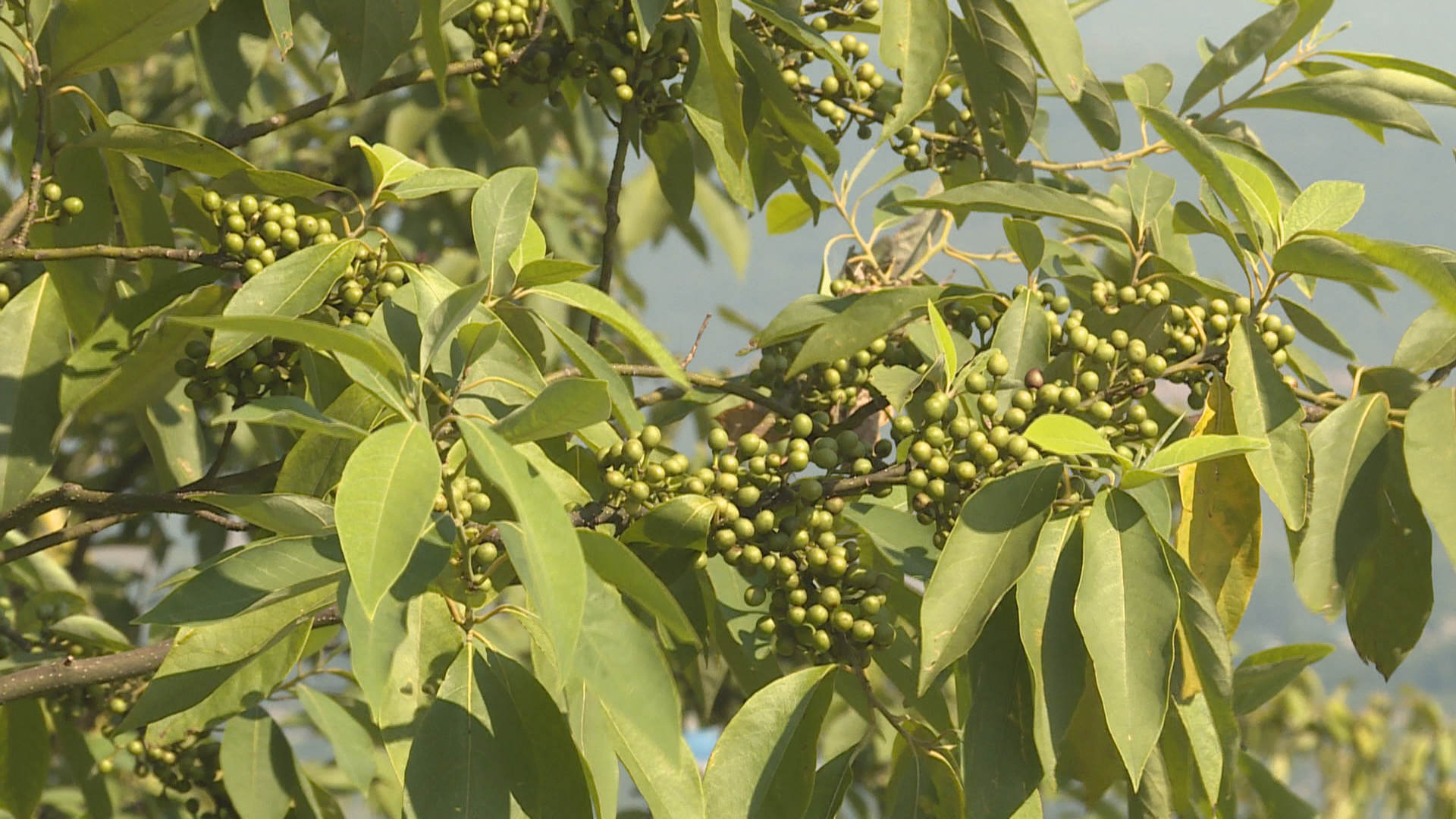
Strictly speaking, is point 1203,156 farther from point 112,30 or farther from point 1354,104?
point 112,30

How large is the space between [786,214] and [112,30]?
33.1 inches

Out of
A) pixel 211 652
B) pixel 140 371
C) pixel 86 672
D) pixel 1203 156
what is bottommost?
pixel 86 672

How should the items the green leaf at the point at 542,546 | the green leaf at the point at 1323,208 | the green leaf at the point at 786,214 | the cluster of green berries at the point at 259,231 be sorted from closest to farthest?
the green leaf at the point at 542,546 < the green leaf at the point at 1323,208 < the cluster of green berries at the point at 259,231 < the green leaf at the point at 786,214

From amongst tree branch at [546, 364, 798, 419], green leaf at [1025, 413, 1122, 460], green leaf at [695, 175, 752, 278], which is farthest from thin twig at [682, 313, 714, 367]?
green leaf at [695, 175, 752, 278]

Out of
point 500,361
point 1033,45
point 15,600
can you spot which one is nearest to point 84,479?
point 15,600

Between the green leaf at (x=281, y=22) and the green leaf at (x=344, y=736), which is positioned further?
the green leaf at (x=344, y=736)

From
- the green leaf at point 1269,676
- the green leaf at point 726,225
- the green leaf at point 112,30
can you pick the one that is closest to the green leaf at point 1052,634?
the green leaf at point 1269,676

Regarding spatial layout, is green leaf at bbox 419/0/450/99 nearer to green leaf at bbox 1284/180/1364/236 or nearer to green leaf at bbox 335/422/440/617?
green leaf at bbox 335/422/440/617

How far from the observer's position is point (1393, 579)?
3.64 feet

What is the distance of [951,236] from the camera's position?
173 centimetres

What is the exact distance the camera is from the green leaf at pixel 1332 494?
1005 millimetres

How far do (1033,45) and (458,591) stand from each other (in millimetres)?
693

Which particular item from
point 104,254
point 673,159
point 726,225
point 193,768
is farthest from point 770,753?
point 726,225

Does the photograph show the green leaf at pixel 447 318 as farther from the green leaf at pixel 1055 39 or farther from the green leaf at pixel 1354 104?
the green leaf at pixel 1354 104
